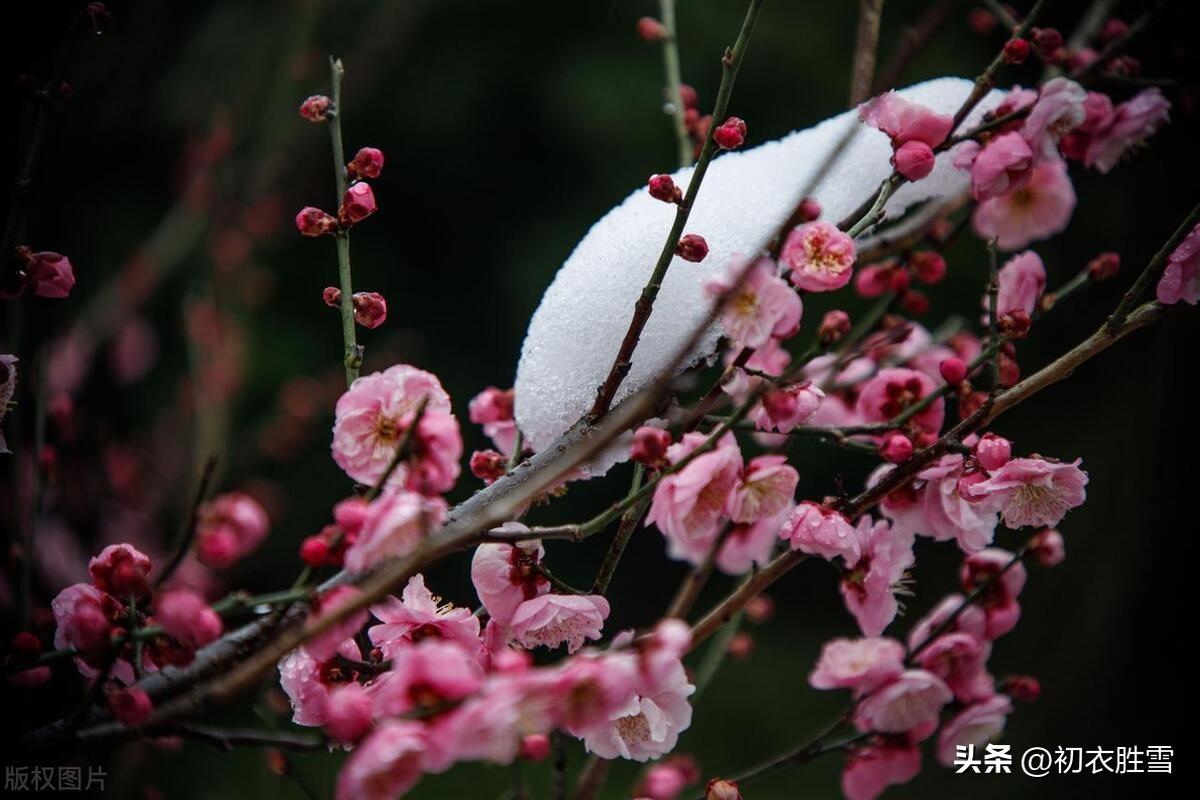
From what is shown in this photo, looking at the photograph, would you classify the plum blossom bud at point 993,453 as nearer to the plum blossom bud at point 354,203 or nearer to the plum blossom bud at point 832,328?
the plum blossom bud at point 832,328

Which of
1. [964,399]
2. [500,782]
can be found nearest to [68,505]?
[500,782]

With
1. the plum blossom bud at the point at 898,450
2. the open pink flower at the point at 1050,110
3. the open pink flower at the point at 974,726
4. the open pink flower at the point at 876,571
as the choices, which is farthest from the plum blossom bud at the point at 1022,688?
the open pink flower at the point at 1050,110

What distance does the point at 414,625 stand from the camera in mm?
500

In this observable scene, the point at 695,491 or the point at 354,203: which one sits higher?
the point at 354,203

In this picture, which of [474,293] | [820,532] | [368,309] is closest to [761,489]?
[820,532]

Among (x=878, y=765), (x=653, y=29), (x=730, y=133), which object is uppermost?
(x=653, y=29)

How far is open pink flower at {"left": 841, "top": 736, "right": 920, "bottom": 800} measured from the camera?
0.67 metres

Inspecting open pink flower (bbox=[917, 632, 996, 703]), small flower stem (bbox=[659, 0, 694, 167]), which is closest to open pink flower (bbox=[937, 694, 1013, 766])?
open pink flower (bbox=[917, 632, 996, 703])

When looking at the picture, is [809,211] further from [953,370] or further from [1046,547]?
[1046,547]

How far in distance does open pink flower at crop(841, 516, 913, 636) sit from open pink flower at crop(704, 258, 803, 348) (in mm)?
177

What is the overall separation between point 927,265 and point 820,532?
0.92ft

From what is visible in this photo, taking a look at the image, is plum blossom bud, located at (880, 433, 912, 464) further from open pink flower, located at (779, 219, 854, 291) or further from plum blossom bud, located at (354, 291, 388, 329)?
plum blossom bud, located at (354, 291, 388, 329)

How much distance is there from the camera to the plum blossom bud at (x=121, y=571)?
45 cm

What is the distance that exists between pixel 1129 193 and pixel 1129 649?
975 mm
